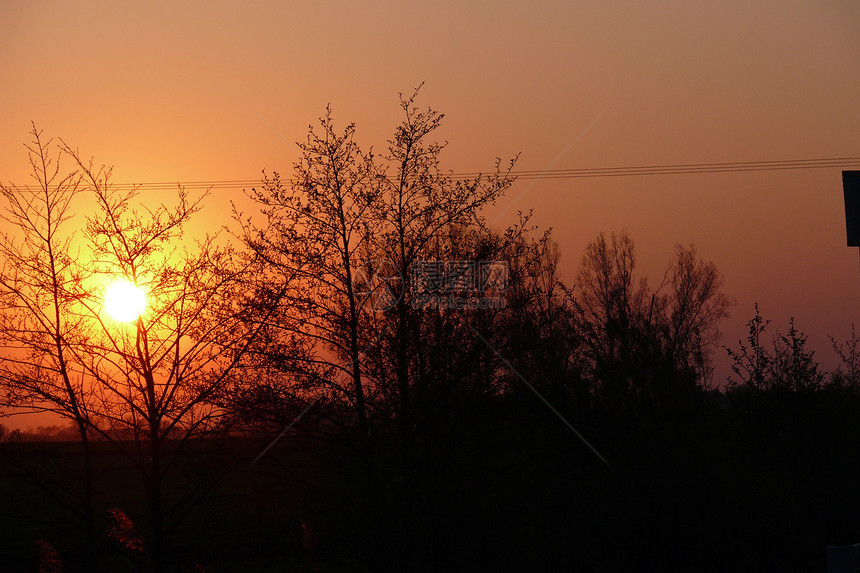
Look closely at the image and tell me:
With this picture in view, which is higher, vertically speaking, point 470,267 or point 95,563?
point 470,267

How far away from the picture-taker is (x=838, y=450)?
14586mm

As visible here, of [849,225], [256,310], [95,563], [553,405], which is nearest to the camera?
[95,563]

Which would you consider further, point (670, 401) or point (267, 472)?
point (670, 401)

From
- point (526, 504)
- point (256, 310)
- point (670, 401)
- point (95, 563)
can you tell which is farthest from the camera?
point (670, 401)

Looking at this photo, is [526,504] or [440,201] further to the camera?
[440,201]

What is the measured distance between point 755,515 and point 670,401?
2.12 m

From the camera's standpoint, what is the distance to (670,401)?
12734 millimetres

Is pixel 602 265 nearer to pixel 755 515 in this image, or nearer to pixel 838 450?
pixel 838 450

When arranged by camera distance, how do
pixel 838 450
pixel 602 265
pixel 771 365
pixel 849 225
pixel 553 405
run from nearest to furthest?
pixel 553 405 < pixel 838 450 < pixel 771 365 < pixel 849 225 < pixel 602 265

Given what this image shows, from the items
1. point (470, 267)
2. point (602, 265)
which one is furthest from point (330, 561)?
point (602, 265)

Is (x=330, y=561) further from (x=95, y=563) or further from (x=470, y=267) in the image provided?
(x=470, y=267)

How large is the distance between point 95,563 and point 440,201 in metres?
7.26

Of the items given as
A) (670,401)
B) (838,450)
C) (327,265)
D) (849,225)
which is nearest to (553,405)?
(670,401)

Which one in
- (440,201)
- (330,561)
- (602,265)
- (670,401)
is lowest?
(330,561)
